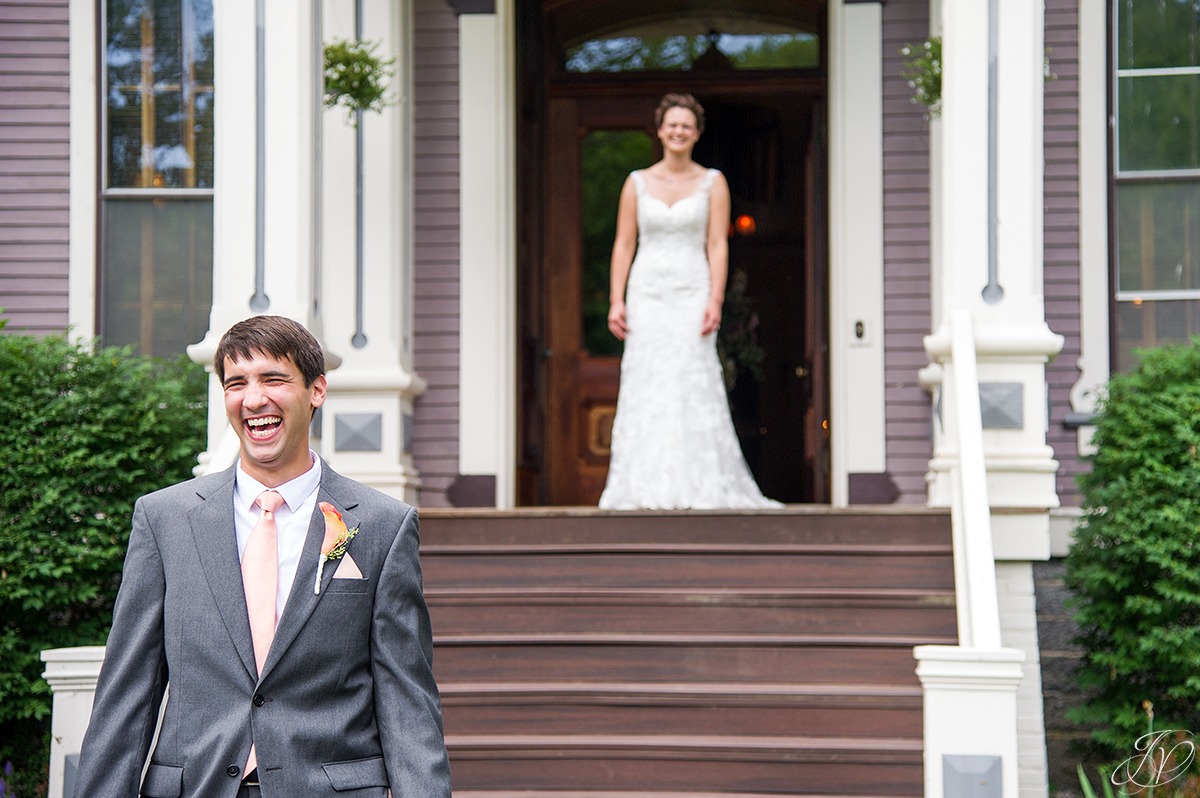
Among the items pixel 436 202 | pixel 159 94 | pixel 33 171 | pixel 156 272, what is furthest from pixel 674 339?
pixel 33 171

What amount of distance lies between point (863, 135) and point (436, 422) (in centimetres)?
289

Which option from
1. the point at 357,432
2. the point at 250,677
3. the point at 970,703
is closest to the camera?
the point at 250,677

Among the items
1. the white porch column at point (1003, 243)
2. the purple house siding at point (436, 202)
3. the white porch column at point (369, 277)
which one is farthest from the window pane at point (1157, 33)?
the white porch column at point (369, 277)

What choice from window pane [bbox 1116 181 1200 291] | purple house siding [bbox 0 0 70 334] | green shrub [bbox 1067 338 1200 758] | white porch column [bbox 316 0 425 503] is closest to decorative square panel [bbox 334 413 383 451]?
white porch column [bbox 316 0 425 503]

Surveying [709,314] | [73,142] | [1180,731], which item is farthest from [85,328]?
[1180,731]

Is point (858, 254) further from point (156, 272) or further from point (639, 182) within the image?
point (156, 272)

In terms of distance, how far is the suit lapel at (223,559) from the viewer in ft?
8.96

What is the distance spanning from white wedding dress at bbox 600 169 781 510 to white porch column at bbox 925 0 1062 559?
4.74 ft

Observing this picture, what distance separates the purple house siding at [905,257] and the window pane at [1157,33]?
1100mm

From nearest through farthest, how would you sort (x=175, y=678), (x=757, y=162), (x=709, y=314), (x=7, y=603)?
1. (x=175, y=678)
2. (x=7, y=603)
3. (x=709, y=314)
4. (x=757, y=162)

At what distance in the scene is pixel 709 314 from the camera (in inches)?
301

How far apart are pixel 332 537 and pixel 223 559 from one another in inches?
7.9

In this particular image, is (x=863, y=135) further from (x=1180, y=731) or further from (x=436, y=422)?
(x=1180, y=731)

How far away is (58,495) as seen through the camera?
259 inches
